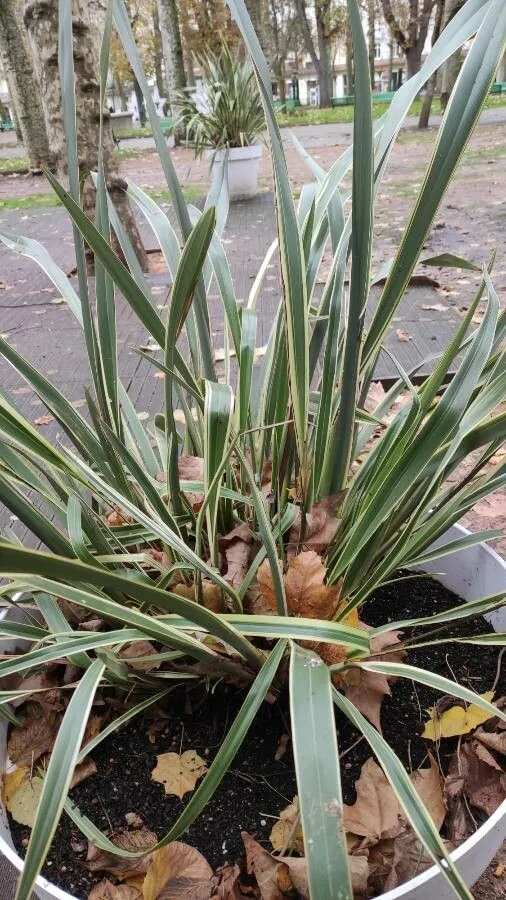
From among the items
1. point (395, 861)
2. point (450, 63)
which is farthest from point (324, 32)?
point (395, 861)

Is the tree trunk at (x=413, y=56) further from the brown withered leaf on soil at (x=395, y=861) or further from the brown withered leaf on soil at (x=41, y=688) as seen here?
the brown withered leaf on soil at (x=395, y=861)

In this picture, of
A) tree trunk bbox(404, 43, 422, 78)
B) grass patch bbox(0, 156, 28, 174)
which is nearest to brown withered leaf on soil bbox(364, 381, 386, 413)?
grass patch bbox(0, 156, 28, 174)

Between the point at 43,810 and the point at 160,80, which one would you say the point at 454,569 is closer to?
the point at 43,810

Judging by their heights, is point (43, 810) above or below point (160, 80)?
below

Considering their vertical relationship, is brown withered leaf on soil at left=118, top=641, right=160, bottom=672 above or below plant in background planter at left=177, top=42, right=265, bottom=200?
below

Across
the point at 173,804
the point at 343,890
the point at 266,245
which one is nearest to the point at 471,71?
the point at 343,890

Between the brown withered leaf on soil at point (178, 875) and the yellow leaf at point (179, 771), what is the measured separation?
0.22 ft

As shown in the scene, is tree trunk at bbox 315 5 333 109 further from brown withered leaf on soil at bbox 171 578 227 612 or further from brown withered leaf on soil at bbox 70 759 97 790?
brown withered leaf on soil at bbox 70 759 97 790

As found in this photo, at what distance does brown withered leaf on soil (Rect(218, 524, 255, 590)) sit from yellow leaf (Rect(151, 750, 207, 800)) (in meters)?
0.20

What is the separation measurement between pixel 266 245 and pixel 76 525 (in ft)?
11.6

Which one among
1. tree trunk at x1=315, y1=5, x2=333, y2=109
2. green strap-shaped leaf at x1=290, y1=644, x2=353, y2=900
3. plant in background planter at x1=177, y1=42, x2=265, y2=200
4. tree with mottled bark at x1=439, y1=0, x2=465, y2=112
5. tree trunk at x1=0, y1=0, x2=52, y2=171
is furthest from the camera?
tree trunk at x1=315, y1=5, x2=333, y2=109

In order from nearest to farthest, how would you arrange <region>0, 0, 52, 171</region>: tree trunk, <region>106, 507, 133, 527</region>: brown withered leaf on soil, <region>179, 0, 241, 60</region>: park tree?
1. <region>106, 507, 133, 527</region>: brown withered leaf on soil
2. <region>0, 0, 52, 171</region>: tree trunk
3. <region>179, 0, 241, 60</region>: park tree

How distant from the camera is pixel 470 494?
0.80m

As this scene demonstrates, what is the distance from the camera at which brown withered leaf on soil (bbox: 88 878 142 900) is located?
1.99 feet
